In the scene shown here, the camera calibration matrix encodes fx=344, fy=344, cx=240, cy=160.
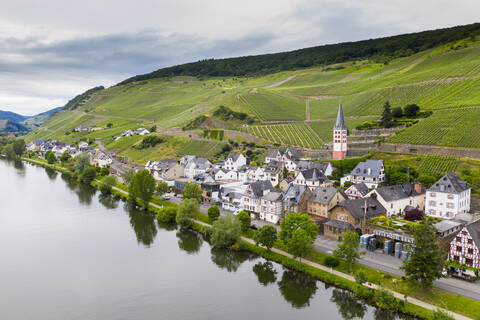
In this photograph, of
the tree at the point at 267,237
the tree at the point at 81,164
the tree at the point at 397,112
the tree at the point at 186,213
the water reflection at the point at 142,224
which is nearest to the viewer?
the tree at the point at 267,237

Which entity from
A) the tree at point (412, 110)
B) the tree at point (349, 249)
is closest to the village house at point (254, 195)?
the tree at point (349, 249)

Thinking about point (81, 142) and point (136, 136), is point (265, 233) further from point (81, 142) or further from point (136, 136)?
point (81, 142)

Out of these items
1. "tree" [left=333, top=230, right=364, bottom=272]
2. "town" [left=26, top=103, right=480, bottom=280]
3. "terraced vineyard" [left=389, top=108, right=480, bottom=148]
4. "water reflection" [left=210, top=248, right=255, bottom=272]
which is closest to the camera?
"tree" [left=333, top=230, right=364, bottom=272]

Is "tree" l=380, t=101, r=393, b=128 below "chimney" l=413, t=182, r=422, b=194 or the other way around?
the other way around

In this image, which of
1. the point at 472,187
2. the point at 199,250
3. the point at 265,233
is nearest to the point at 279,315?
the point at 265,233

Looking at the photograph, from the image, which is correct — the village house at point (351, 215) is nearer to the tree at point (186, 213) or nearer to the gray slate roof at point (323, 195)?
the gray slate roof at point (323, 195)

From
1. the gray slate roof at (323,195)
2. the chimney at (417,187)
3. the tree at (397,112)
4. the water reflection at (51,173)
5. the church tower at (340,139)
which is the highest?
the tree at (397,112)

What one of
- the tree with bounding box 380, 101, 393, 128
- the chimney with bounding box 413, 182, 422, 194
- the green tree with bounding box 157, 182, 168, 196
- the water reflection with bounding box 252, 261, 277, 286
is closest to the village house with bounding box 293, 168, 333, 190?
the chimney with bounding box 413, 182, 422, 194

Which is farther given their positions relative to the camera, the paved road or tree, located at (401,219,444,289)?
tree, located at (401,219,444,289)

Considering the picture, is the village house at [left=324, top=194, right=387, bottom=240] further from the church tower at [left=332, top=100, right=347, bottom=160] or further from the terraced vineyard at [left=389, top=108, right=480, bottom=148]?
the church tower at [left=332, top=100, right=347, bottom=160]
